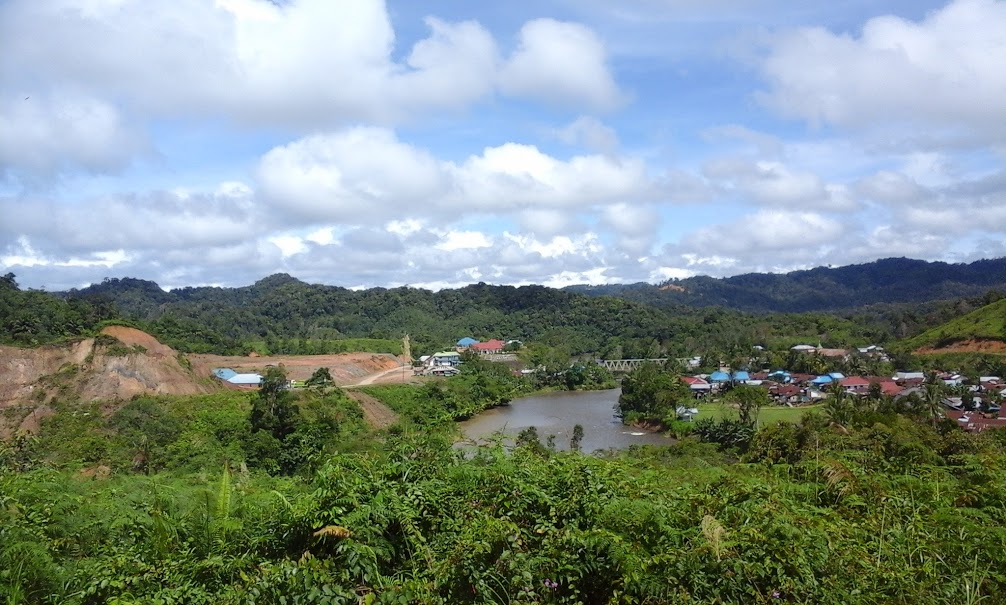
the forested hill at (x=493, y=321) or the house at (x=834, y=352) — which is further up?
the forested hill at (x=493, y=321)

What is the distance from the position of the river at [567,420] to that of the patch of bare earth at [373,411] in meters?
4.34

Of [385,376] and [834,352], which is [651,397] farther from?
[834,352]

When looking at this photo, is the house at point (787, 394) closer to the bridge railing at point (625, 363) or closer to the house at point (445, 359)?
the bridge railing at point (625, 363)

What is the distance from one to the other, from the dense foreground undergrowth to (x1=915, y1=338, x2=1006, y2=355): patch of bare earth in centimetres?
6038

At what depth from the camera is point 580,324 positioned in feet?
290

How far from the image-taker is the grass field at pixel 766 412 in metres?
38.2

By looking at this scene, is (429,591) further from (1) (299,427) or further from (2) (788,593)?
(1) (299,427)


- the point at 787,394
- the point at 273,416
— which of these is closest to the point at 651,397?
the point at 787,394

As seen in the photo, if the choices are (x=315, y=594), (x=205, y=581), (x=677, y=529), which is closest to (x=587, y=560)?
(x=677, y=529)

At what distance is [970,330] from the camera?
2285 inches

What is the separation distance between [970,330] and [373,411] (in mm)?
54209

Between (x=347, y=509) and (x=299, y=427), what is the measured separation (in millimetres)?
24594

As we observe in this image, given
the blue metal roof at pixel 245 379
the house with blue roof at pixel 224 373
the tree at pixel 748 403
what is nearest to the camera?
the tree at pixel 748 403

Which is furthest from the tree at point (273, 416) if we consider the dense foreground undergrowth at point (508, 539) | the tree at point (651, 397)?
the dense foreground undergrowth at point (508, 539)
